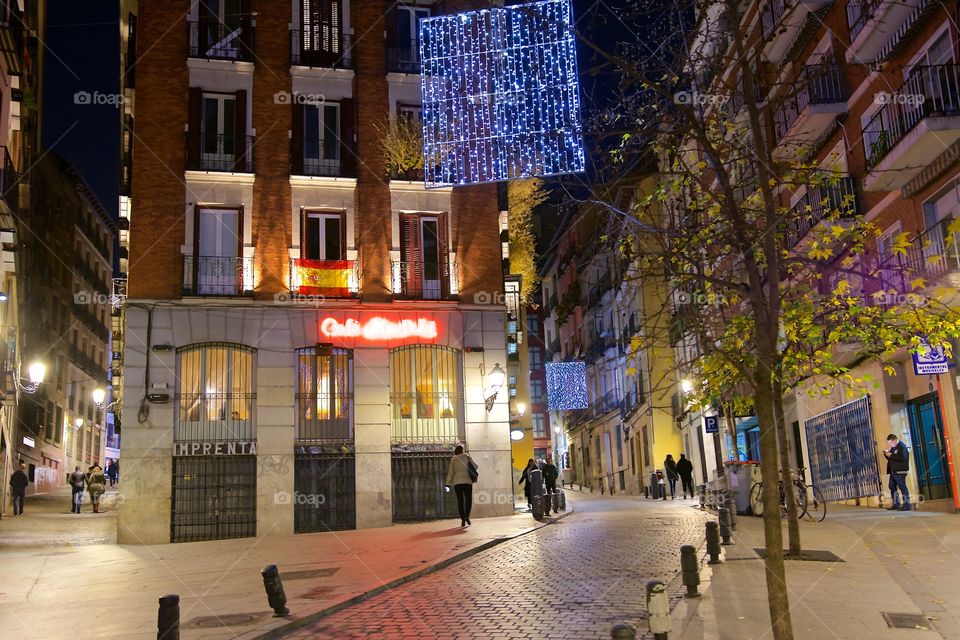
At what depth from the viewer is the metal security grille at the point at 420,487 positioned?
2291 cm

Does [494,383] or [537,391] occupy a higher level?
[537,391]

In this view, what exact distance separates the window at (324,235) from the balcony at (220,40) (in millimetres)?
4514

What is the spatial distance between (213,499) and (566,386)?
28.3 metres

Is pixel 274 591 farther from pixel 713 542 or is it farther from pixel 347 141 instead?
pixel 347 141

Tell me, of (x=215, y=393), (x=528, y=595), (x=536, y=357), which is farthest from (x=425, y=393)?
(x=536, y=357)

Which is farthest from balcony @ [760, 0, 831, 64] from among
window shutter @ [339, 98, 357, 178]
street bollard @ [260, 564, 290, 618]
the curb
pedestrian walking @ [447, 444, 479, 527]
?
street bollard @ [260, 564, 290, 618]

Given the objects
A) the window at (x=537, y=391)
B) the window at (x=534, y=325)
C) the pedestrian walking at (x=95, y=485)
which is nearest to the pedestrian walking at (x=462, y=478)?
the pedestrian walking at (x=95, y=485)

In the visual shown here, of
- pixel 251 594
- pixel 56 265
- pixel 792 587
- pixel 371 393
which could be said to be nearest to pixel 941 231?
pixel 792 587

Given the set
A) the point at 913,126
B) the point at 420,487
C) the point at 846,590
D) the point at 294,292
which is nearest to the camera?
the point at 846,590

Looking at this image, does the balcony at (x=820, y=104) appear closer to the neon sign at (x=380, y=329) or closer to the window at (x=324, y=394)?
the neon sign at (x=380, y=329)

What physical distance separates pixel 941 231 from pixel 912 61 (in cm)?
389

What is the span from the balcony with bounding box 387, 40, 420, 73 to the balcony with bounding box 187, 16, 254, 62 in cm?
368

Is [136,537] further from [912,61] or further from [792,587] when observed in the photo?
[912,61]

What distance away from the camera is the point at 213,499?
853 inches
